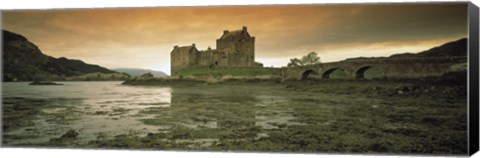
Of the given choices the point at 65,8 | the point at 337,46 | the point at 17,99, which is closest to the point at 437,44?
the point at 337,46

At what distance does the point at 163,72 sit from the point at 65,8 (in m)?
1.69

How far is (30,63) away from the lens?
11164 millimetres

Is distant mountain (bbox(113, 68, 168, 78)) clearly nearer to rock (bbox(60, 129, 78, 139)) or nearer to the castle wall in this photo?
the castle wall

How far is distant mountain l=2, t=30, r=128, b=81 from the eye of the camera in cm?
1105

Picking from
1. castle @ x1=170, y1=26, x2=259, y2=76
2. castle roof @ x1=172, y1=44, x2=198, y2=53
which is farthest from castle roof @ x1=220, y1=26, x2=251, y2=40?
castle roof @ x1=172, y1=44, x2=198, y2=53

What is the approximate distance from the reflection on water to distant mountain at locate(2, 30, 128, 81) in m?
0.17

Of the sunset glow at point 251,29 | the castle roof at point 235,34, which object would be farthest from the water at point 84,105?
the castle roof at point 235,34

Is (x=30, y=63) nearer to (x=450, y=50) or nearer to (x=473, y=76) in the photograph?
(x=450, y=50)

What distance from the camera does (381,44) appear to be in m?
9.80

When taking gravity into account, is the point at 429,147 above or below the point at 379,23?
below

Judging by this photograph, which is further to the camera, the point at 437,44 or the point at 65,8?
the point at 65,8

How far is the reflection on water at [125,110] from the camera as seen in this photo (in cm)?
1032

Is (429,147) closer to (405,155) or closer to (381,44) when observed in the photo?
(405,155)

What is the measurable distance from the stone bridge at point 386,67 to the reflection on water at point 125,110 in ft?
1.49
